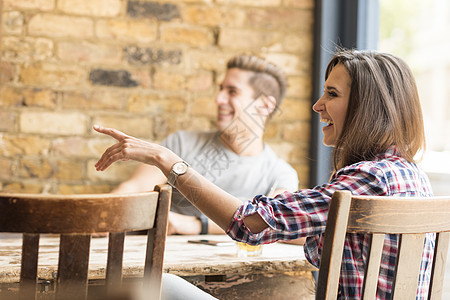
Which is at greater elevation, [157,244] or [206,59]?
[206,59]

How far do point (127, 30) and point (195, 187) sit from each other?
1.64 m

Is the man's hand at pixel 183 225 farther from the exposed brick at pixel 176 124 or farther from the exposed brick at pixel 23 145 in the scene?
the exposed brick at pixel 23 145

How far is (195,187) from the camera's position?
1249mm

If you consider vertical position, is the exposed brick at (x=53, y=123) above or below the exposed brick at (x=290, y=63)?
below

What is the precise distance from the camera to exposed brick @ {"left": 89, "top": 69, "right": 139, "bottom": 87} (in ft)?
8.73

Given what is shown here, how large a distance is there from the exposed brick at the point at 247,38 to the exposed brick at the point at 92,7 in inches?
21.2

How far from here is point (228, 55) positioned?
280cm

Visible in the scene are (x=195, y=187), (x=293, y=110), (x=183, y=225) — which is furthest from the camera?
(x=293, y=110)

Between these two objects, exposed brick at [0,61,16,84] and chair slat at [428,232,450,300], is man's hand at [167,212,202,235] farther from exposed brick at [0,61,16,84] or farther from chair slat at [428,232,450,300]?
exposed brick at [0,61,16,84]

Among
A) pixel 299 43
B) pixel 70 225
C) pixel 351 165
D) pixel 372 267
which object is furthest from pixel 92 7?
pixel 372 267

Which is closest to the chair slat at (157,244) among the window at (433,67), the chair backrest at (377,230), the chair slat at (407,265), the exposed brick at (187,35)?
the chair backrest at (377,230)

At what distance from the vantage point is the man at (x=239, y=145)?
7.82ft

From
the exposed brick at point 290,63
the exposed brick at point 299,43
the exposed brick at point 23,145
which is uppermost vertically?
the exposed brick at point 299,43

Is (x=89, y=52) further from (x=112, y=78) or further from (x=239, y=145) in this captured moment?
(x=239, y=145)
